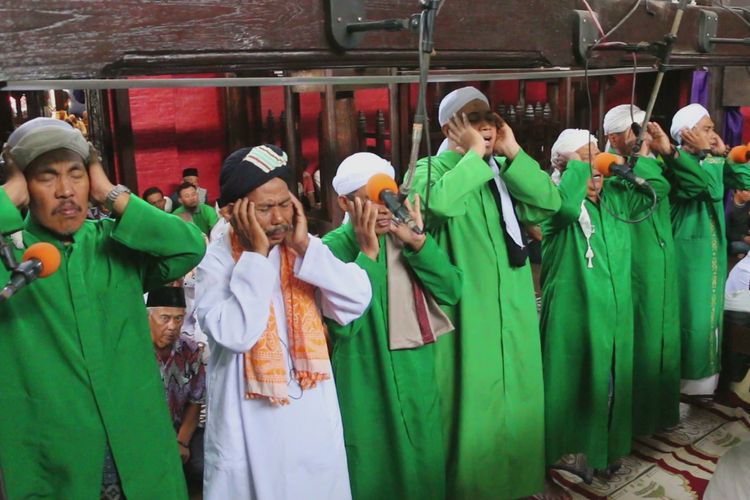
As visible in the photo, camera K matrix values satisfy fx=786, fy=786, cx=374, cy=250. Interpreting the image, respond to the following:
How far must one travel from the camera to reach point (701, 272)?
4.89 metres

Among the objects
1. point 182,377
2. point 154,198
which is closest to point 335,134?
point 154,198

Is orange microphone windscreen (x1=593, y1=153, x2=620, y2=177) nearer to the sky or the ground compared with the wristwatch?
nearer to the ground

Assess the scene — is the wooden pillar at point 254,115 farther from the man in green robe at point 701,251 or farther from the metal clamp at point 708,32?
the metal clamp at point 708,32

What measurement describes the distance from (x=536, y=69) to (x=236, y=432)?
1707 millimetres

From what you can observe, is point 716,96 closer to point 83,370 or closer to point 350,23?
point 350,23

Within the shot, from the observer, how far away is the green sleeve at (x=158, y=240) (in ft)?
7.80

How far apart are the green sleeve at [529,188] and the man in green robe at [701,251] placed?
63.2 inches

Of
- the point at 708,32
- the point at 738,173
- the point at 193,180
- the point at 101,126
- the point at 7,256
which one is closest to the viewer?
the point at 7,256

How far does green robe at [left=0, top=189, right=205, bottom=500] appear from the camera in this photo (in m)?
2.31

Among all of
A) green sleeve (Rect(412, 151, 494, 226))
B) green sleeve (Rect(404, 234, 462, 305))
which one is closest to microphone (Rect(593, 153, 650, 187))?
green sleeve (Rect(412, 151, 494, 226))

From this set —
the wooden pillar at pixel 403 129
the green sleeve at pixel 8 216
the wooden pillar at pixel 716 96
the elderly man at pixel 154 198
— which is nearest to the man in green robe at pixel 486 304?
the green sleeve at pixel 8 216

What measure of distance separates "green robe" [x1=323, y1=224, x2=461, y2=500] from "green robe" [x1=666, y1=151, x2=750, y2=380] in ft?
7.85

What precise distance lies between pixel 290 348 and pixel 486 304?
1088mm

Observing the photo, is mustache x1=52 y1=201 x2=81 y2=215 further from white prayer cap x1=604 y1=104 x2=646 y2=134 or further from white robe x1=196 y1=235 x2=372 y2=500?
white prayer cap x1=604 y1=104 x2=646 y2=134
